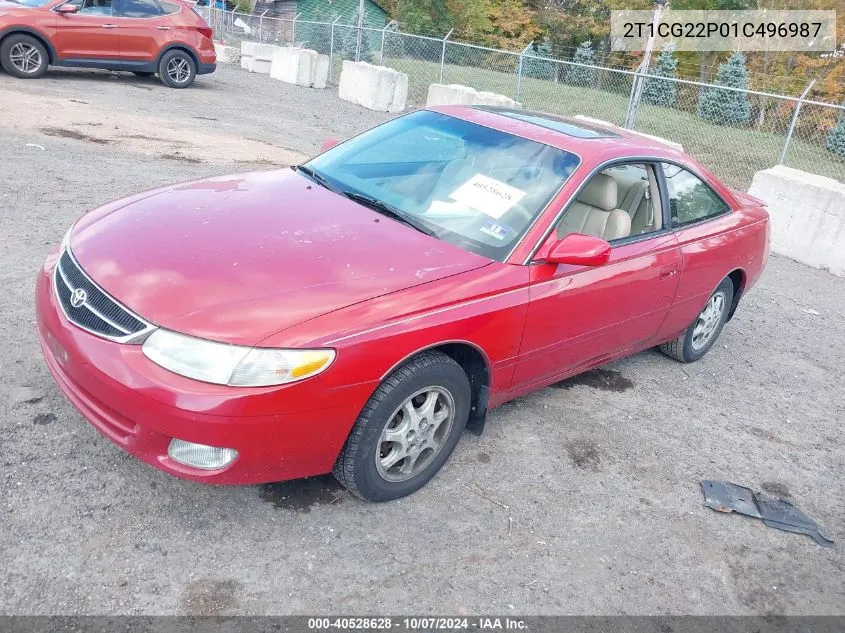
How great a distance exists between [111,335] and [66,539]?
0.79m

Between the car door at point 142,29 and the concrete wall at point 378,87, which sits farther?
the concrete wall at point 378,87

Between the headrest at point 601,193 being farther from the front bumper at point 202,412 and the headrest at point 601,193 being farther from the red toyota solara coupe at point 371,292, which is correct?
the front bumper at point 202,412

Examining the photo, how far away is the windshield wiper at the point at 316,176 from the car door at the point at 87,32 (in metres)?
10.5

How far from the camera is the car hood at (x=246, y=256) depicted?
9.04ft

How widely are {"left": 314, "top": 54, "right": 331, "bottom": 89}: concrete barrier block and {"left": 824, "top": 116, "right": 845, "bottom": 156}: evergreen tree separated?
40.1 ft

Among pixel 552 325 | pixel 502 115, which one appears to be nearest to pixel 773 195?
pixel 502 115

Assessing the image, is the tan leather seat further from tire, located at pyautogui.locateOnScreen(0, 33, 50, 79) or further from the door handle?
tire, located at pyautogui.locateOnScreen(0, 33, 50, 79)

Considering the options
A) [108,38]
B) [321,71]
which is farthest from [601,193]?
[321,71]

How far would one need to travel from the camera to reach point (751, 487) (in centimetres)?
392

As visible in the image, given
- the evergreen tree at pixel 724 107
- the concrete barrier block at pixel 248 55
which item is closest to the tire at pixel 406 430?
the evergreen tree at pixel 724 107

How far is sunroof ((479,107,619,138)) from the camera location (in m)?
4.29

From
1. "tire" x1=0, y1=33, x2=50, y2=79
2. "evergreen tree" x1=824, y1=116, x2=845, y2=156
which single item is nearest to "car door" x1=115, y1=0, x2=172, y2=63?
"tire" x1=0, y1=33, x2=50, y2=79

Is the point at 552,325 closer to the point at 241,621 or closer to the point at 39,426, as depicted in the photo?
the point at 241,621

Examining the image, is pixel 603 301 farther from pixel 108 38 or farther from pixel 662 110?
pixel 662 110
